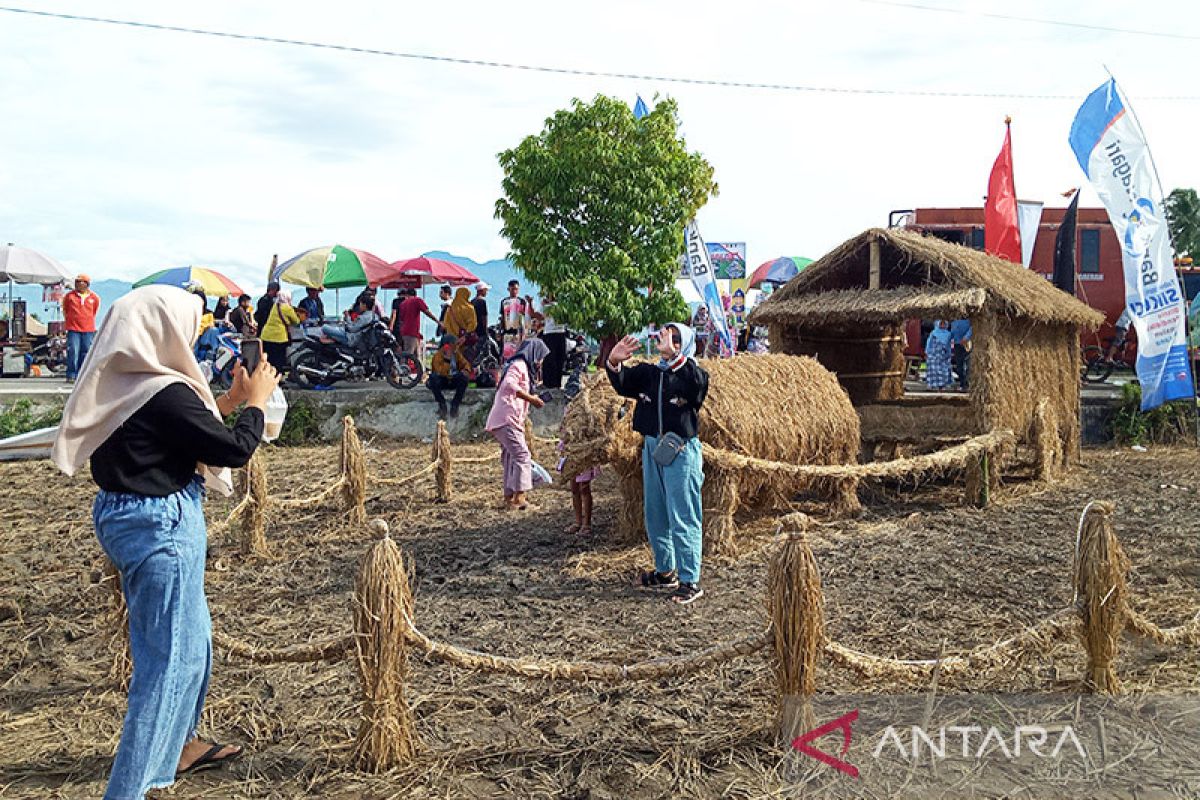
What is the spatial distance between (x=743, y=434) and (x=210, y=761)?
16.7ft

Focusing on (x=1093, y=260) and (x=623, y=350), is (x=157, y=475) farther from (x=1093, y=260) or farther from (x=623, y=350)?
(x=1093, y=260)

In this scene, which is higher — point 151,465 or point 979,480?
point 151,465

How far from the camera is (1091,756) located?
Result: 4.10 meters

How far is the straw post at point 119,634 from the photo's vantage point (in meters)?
4.77

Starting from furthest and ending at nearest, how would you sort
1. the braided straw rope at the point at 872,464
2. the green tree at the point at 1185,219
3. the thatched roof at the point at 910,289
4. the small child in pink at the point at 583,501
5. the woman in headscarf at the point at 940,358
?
the green tree at the point at 1185,219 < the woman in headscarf at the point at 940,358 < the thatched roof at the point at 910,289 < the small child in pink at the point at 583,501 < the braided straw rope at the point at 872,464

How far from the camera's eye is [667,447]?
6520mm

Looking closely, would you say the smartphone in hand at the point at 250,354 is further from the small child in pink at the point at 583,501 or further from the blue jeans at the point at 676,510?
the small child in pink at the point at 583,501

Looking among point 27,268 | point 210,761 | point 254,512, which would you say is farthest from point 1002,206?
point 27,268

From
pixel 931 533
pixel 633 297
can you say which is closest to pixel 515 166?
pixel 633 297

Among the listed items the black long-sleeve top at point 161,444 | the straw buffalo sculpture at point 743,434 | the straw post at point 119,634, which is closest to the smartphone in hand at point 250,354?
the black long-sleeve top at point 161,444

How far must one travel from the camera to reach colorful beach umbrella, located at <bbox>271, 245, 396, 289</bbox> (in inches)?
757

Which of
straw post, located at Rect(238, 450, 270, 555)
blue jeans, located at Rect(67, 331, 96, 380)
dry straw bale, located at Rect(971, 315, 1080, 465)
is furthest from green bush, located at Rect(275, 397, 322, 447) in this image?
dry straw bale, located at Rect(971, 315, 1080, 465)

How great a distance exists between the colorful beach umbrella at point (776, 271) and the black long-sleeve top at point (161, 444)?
25.4 m

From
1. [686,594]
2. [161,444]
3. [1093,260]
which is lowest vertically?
[686,594]
